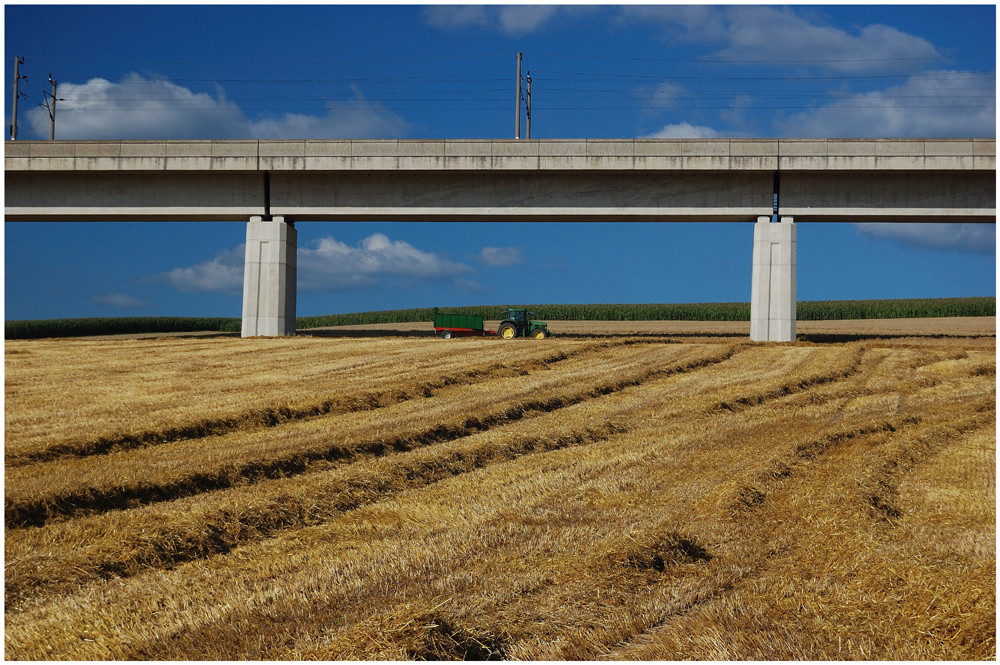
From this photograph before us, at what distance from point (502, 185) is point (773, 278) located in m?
10.7

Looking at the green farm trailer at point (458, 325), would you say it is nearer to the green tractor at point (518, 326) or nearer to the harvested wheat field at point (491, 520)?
the green tractor at point (518, 326)

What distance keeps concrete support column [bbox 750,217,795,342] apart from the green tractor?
8.21 meters

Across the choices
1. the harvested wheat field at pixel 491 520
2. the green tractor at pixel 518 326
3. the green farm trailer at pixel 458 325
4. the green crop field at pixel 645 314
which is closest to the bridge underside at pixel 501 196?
the green tractor at pixel 518 326

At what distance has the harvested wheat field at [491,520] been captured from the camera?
5070 millimetres

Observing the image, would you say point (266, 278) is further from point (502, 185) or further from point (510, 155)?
point (510, 155)

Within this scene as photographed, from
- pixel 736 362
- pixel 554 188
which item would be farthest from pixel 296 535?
pixel 554 188

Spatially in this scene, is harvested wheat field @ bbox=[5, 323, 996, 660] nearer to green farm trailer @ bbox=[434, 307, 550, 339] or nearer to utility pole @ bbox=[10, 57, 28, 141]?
green farm trailer @ bbox=[434, 307, 550, 339]

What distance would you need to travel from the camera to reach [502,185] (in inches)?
1224

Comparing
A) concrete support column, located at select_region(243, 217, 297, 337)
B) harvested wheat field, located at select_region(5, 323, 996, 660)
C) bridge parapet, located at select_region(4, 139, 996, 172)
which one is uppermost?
bridge parapet, located at select_region(4, 139, 996, 172)

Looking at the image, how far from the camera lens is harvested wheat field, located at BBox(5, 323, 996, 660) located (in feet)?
16.6

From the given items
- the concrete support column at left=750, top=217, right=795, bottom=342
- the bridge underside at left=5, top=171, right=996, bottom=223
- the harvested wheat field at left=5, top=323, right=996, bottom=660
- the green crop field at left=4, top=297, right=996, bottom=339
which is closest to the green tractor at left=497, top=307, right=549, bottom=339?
the bridge underside at left=5, top=171, right=996, bottom=223

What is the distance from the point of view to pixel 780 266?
30.1 m

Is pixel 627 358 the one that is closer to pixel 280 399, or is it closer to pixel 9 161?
pixel 280 399

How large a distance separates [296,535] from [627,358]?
563 inches
